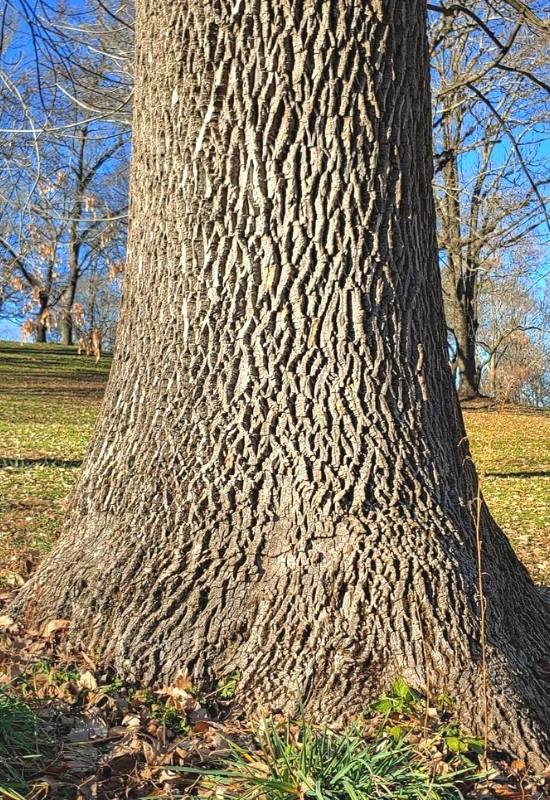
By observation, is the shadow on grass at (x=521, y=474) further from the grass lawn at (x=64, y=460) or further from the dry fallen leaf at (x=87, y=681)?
the dry fallen leaf at (x=87, y=681)

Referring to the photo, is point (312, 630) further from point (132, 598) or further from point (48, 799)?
point (48, 799)

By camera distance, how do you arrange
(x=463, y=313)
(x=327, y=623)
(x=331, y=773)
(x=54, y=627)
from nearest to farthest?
(x=331, y=773) < (x=327, y=623) < (x=54, y=627) < (x=463, y=313)

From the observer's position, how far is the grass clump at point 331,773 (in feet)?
6.37

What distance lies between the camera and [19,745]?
7.30 ft

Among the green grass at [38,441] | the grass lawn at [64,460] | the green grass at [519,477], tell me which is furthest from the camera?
the green grass at [519,477]

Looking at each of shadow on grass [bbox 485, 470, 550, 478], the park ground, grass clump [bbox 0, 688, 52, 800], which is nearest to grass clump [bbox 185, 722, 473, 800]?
the park ground

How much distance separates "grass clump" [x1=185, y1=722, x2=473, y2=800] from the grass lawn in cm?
92

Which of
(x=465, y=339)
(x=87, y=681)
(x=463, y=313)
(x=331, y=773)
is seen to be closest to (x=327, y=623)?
(x=331, y=773)

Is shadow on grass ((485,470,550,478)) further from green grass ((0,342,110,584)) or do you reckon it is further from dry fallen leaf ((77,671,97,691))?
dry fallen leaf ((77,671,97,691))

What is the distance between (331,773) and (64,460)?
287 inches

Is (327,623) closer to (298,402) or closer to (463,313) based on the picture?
(298,402)

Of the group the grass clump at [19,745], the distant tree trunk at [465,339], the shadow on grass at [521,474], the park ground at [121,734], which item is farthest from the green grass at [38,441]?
the distant tree trunk at [465,339]

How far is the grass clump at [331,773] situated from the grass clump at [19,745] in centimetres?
50

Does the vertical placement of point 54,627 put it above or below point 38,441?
above
